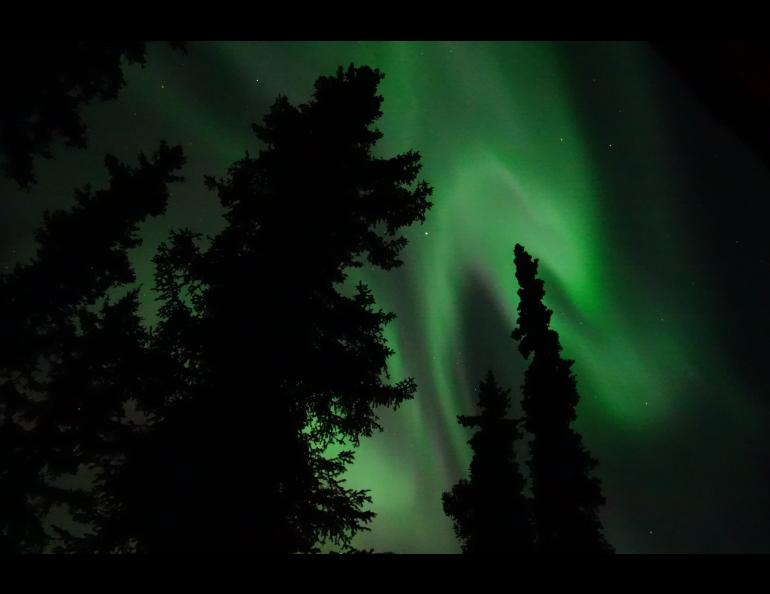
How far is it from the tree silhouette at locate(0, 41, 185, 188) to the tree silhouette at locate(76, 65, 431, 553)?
10.1 ft

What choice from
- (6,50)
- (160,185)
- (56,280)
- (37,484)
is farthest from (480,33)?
(37,484)

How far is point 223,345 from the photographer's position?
6.82 meters

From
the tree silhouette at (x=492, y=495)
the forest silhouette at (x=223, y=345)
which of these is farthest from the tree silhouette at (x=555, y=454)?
the tree silhouette at (x=492, y=495)

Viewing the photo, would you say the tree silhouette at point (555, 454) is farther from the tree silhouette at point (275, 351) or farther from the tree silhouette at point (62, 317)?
the tree silhouette at point (62, 317)

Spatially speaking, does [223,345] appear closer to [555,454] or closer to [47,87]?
[47,87]

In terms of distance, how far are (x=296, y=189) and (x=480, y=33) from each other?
22.6ft

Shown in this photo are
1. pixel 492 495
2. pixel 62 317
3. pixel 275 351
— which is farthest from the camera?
pixel 492 495

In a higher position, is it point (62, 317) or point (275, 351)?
point (62, 317)

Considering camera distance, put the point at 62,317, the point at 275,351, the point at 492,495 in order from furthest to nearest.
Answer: the point at 492,495 < the point at 62,317 < the point at 275,351

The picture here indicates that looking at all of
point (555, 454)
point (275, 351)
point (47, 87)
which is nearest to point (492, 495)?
point (555, 454)

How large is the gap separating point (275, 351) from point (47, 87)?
6.35 meters

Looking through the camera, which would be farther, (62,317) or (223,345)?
(62,317)

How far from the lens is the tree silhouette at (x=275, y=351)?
585cm

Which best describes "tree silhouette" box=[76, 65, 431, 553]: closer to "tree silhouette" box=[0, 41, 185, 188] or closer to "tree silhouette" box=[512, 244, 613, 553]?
"tree silhouette" box=[0, 41, 185, 188]
